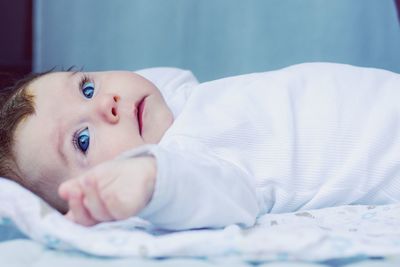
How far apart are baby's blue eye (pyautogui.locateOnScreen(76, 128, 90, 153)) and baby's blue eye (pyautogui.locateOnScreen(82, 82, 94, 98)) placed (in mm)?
92

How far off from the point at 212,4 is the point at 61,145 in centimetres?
81

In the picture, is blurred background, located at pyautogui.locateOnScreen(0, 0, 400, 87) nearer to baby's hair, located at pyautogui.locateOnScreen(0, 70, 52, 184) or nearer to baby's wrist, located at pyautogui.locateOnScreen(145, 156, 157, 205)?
baby's hair, located at pyautogui.locateOnScreen(0, 70, 52, 184)

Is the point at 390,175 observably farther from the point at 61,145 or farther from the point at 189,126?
the point at 61,145

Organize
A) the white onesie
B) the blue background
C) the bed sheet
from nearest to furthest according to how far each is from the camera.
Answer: the bed sheet → the white onesie → the blue background

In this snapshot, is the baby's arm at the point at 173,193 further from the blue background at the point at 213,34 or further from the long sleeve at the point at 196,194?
the blue background at the point at 213,34

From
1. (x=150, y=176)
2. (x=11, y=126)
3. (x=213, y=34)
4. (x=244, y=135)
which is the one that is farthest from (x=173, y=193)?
(x=213, y=34)

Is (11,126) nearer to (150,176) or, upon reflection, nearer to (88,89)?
(88,89)

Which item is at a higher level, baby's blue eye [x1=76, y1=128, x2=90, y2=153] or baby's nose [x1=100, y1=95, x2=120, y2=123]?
baby's nose [x1=100, y1=95, x2=120, y2=123]

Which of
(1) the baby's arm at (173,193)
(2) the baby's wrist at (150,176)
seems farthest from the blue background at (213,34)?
(2) the baby's wrist at (150,176)

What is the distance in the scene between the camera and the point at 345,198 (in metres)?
0.94

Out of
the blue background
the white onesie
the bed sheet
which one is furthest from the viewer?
the blue background

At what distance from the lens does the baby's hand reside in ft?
2.29

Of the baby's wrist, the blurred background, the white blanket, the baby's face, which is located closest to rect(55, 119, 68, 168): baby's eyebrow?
the baby's face

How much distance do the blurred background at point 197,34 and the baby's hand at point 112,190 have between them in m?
0.92
